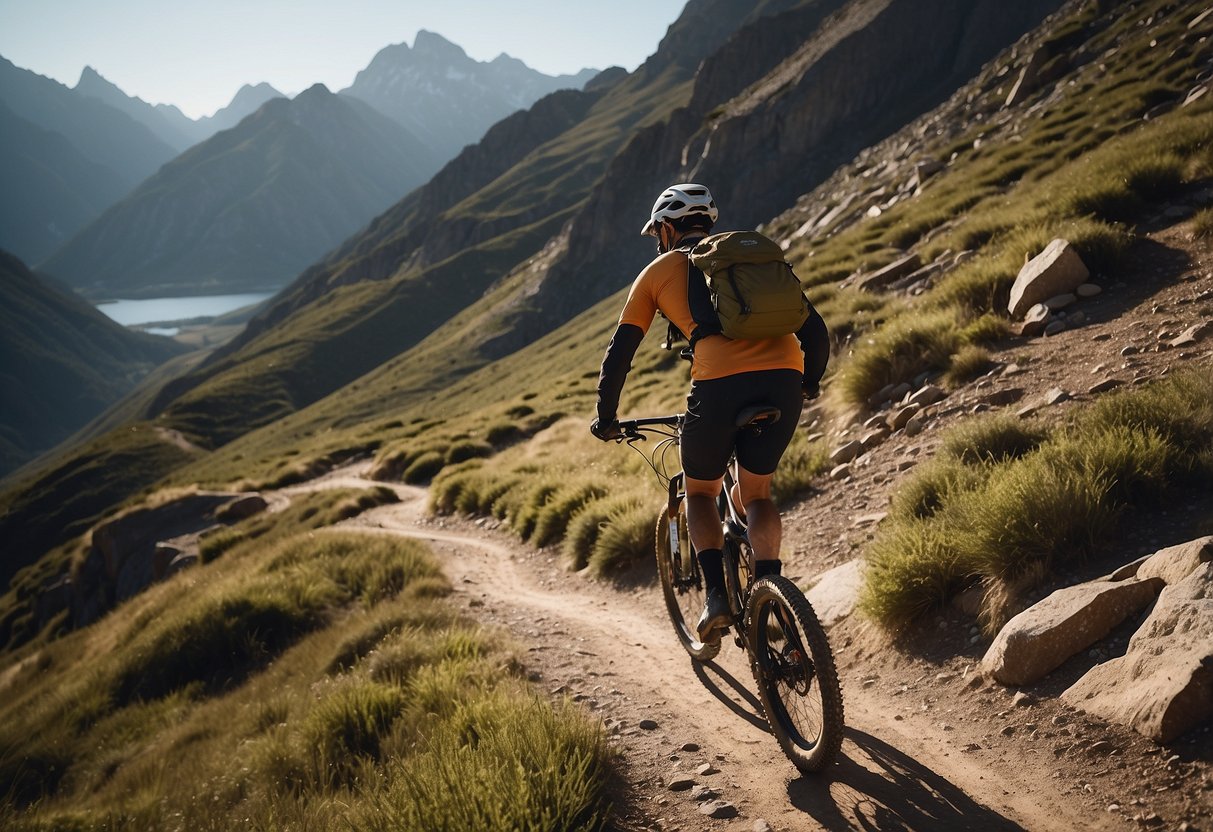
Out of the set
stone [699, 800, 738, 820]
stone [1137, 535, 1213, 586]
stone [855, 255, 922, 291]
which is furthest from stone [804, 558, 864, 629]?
stone [855, 255, 922, 291]

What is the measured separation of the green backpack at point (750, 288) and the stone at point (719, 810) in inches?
108

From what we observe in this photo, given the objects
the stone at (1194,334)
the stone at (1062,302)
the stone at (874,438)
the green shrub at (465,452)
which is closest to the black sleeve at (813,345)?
the stone at (874,438)

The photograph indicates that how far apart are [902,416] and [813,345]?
488 cm

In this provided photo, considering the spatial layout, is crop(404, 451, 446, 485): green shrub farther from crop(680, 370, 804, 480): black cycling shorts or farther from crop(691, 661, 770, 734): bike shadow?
crop(680, 370, 804, 480): black cycling shorts

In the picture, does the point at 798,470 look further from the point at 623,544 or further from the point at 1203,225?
the point at 1203,225

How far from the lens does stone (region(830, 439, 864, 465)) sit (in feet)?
30.9

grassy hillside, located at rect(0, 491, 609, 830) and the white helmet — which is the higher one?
the white helmet

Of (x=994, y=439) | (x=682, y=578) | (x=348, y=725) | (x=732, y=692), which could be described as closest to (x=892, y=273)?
(x=994, y=439)

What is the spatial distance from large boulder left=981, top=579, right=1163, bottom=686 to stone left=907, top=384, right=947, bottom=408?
200 inches

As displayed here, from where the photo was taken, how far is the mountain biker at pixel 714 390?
455 centimetres

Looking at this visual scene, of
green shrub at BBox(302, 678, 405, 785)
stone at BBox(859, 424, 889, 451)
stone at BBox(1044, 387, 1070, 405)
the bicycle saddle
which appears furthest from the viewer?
stone at BBox(859, 424, 889, 451)

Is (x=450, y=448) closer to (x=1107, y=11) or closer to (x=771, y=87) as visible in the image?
(x=1107, y=11)

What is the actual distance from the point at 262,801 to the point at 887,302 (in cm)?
1298

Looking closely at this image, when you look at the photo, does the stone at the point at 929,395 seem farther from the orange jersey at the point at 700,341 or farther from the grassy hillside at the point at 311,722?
the grassy hillside at the point at 311,722
